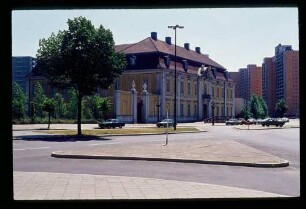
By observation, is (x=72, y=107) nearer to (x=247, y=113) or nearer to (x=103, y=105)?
(x=103, y=105)

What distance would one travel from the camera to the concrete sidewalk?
7.57 metres

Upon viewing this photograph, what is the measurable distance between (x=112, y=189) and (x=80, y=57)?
22.2 metres

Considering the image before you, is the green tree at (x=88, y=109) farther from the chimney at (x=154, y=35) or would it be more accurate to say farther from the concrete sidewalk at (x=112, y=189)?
the concrete sidewalk at (x=112, y=189)

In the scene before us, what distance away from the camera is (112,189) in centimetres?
835

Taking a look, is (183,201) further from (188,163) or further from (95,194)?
(188,163)

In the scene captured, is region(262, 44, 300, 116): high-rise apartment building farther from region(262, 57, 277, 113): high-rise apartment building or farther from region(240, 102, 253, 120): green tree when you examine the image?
region(240, 102, 253, 120): green tree

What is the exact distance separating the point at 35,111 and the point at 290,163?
164ft

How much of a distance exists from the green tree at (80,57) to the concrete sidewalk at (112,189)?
796 inches

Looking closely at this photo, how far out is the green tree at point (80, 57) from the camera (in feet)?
96.3

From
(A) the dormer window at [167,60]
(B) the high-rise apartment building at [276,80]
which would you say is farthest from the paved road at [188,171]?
(B) the high-rise apartment building at [276,80]

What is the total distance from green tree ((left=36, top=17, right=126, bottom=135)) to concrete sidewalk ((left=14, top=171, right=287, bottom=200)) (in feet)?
66.3

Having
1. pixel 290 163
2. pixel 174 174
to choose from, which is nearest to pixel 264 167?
pixel 290 163
